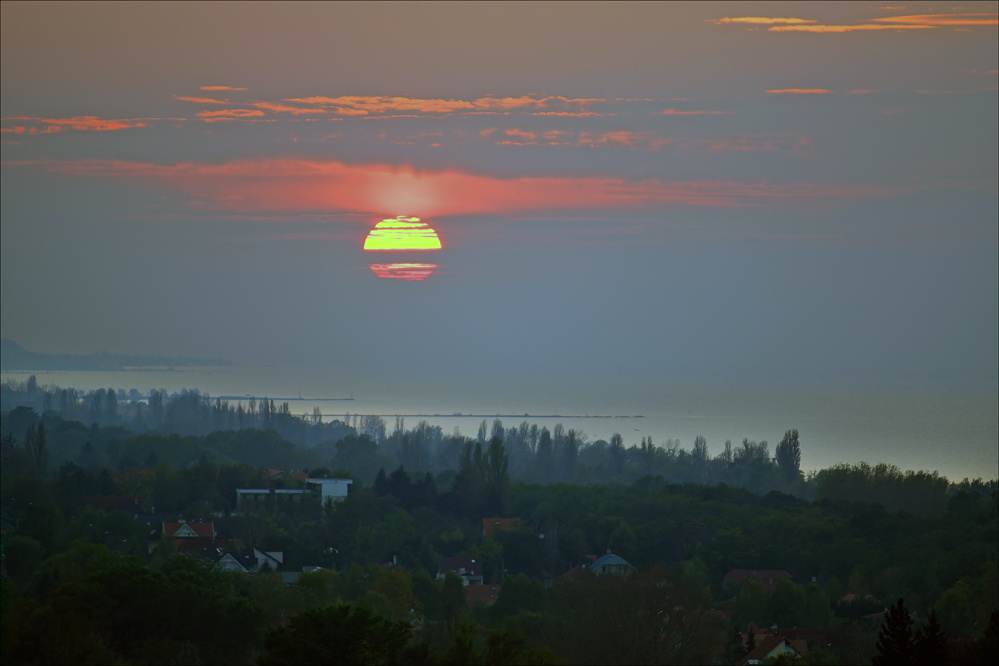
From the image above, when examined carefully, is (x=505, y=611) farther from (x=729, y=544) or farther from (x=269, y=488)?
(x=269, y=488)

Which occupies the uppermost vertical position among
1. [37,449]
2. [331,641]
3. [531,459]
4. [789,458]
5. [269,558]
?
[37,449]

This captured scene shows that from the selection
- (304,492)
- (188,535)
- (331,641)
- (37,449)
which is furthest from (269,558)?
(37,449)

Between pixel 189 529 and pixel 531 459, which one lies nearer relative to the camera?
pixel 189 529

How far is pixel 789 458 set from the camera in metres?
65.5

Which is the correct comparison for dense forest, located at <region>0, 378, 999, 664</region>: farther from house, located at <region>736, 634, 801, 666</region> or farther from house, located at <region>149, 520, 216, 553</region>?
house, located at <region>149, 520, 216, 553</region>

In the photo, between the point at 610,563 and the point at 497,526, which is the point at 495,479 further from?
the point at 610,563

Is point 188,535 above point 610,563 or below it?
above

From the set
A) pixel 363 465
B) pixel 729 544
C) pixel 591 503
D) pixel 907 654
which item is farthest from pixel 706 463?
pixel 907 654

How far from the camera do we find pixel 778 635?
23.6 m

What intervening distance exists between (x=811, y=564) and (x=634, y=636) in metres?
18.8

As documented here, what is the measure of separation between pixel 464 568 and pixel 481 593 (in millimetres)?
4153

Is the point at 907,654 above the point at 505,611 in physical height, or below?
above

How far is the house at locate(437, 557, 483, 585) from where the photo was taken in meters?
35.6

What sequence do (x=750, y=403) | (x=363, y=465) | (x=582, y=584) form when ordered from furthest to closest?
(x=750, y=403) < (x=363, y=465) < (x=582, y=584)
